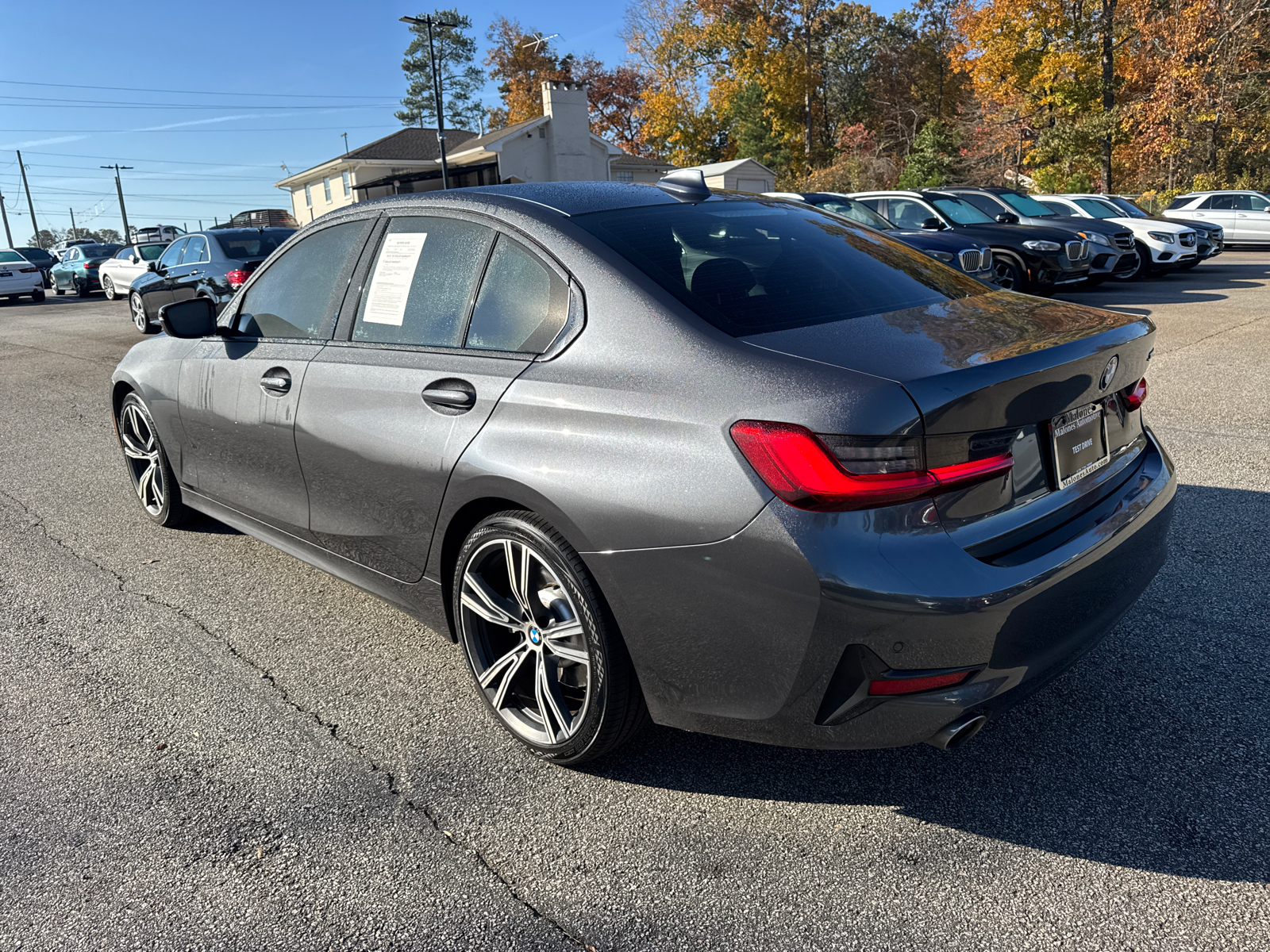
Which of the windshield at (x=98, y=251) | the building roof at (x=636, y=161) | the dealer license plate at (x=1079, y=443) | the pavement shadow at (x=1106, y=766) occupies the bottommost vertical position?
the pavement shadow at (x=1106, y=766)

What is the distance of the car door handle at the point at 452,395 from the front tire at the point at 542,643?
364 mm

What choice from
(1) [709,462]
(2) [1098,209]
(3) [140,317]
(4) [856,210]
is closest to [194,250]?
(3) [140,317]

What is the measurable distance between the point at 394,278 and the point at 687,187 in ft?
3.59

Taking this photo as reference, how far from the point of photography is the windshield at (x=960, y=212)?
13.8m

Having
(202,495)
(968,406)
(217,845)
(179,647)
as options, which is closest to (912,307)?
(968,406)

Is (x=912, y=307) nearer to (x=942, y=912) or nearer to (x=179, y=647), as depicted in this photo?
(x=942, y=912)

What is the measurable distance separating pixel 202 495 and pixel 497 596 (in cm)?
222

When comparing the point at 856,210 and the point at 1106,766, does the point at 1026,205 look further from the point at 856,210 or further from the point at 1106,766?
the point at 1106,766

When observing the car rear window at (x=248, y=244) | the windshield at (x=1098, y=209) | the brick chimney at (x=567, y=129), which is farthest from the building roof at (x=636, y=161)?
the car rear window at (x=248, y=244)

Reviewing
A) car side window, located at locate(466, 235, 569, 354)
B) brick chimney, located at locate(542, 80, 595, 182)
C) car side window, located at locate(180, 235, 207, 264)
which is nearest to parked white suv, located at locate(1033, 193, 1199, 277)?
car side window, located at locate(180, 235, 207, 264)

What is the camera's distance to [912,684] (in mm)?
2117

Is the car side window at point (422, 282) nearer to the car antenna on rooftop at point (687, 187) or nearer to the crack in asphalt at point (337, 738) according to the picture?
the car antenna on rooftop at point (687, 187)

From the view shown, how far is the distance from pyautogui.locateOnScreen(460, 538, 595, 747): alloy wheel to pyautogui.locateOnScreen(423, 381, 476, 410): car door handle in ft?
1.38

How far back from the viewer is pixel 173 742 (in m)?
2.99
